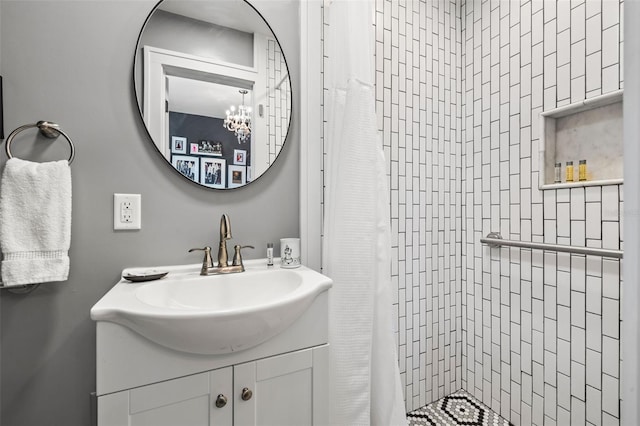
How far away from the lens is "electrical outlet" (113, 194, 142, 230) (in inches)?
40.2

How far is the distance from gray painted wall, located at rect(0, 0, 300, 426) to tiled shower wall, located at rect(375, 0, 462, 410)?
0.95 meters

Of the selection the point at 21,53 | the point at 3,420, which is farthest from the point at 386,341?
the point at 21,53

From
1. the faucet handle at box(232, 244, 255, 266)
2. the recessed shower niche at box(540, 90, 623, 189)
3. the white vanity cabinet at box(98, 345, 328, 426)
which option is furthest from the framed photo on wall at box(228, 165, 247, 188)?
the recessed shower niche at box(540, 90, 623, 189)

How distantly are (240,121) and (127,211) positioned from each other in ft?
1.67

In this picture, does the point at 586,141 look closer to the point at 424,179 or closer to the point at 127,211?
the point at 424,179

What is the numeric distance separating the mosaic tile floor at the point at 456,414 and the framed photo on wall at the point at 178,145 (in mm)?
1566

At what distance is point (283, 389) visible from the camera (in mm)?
856

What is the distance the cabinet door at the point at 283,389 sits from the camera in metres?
0.81

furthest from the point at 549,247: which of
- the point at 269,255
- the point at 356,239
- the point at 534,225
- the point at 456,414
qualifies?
the point at 269,255

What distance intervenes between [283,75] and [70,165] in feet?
2.67

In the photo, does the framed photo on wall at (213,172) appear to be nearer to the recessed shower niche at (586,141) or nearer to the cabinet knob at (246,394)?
the cabinet knob at (246,394)

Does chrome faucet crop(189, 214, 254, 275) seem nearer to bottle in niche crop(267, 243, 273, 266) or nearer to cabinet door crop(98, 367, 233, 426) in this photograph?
bottle in niche crop(267, 243, 273, 266)

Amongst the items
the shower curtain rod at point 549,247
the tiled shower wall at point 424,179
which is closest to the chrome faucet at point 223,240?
the tiled shower wall at point 424,179

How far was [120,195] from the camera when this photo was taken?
102 centimetres
